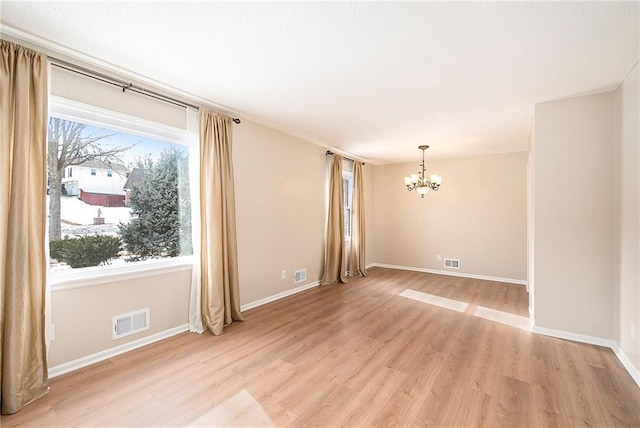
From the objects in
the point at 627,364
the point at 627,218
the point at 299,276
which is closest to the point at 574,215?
the point at 627,218

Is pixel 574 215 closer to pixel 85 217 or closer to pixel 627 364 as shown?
pixel 627 364

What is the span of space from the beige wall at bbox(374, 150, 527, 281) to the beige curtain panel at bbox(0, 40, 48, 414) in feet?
20.4

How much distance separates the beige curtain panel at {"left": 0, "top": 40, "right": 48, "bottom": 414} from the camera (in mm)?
1907

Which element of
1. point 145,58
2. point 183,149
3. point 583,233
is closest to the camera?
point 145,58

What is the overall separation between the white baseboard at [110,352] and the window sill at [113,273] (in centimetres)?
62

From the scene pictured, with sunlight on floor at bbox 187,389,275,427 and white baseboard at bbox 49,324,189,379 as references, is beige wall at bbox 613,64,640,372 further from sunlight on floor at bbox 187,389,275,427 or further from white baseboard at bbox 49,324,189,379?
white baseboard at bbox 49,324,189,379

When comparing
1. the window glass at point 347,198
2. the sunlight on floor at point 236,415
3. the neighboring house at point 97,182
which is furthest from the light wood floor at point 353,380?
the window glass at point 347,198

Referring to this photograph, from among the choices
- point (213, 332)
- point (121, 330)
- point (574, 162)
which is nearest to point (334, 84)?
point (574, 162)

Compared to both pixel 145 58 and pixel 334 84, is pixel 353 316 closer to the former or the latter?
pixel 334 84

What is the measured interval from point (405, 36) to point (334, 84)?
0.90 meters

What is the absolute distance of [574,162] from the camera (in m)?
Answer: 3.03

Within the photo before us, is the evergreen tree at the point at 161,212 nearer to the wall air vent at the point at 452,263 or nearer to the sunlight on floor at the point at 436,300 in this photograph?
the sunlight on floor at the point at 436,300

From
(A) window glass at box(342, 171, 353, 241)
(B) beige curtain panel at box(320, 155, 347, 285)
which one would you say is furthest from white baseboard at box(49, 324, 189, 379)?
(A) window glass at box(342, 171, 353, 241)

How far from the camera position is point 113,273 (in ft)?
8.59
